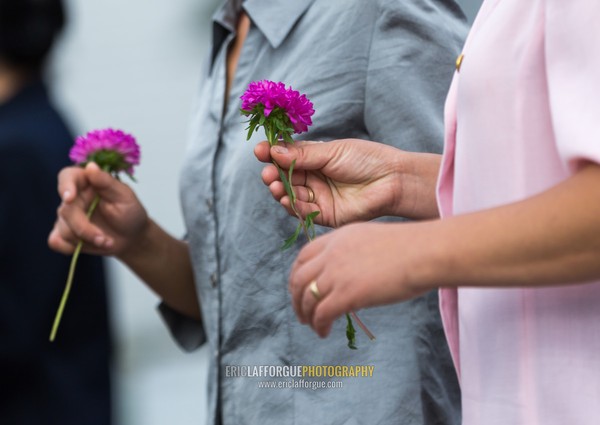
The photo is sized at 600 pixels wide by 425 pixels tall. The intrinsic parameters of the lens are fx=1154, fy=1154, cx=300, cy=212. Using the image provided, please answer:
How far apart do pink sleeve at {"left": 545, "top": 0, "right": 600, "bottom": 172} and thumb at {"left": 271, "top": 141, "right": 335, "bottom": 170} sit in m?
0.39

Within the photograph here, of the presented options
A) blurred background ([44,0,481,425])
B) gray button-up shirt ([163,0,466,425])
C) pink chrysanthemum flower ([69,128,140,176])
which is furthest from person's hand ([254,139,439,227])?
blurred background ([44,0,481,425])

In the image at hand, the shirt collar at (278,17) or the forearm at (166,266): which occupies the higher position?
the shirt collar at (278,17)

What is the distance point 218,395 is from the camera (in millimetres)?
1924

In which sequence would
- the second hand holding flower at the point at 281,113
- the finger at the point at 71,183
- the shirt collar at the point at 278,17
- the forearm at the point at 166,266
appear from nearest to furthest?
the second hand holding flower at the point at 281,113 → the shirt collar at the point at 278,17 → the finger at the point at 71,183 → the forearm at the point at 166,266

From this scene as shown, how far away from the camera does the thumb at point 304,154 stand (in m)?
1.47

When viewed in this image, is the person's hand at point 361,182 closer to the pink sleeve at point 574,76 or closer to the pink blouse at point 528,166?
the pink blouse at point 528,166

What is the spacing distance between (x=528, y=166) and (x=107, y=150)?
976mm

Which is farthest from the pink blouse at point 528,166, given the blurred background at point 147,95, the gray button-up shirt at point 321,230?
the blurred background at point 147,95

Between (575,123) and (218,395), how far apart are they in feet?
3.15

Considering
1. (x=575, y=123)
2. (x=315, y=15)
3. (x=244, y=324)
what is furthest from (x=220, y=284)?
(x=575, y=123)

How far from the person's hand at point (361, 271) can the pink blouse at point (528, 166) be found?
0.17 metres

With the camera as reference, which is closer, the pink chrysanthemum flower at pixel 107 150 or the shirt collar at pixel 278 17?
the shirt collar at pixel 278 17

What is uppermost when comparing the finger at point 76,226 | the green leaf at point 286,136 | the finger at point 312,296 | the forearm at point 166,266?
the green leaf at point 286,136

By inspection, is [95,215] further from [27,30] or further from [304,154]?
[304,154]
